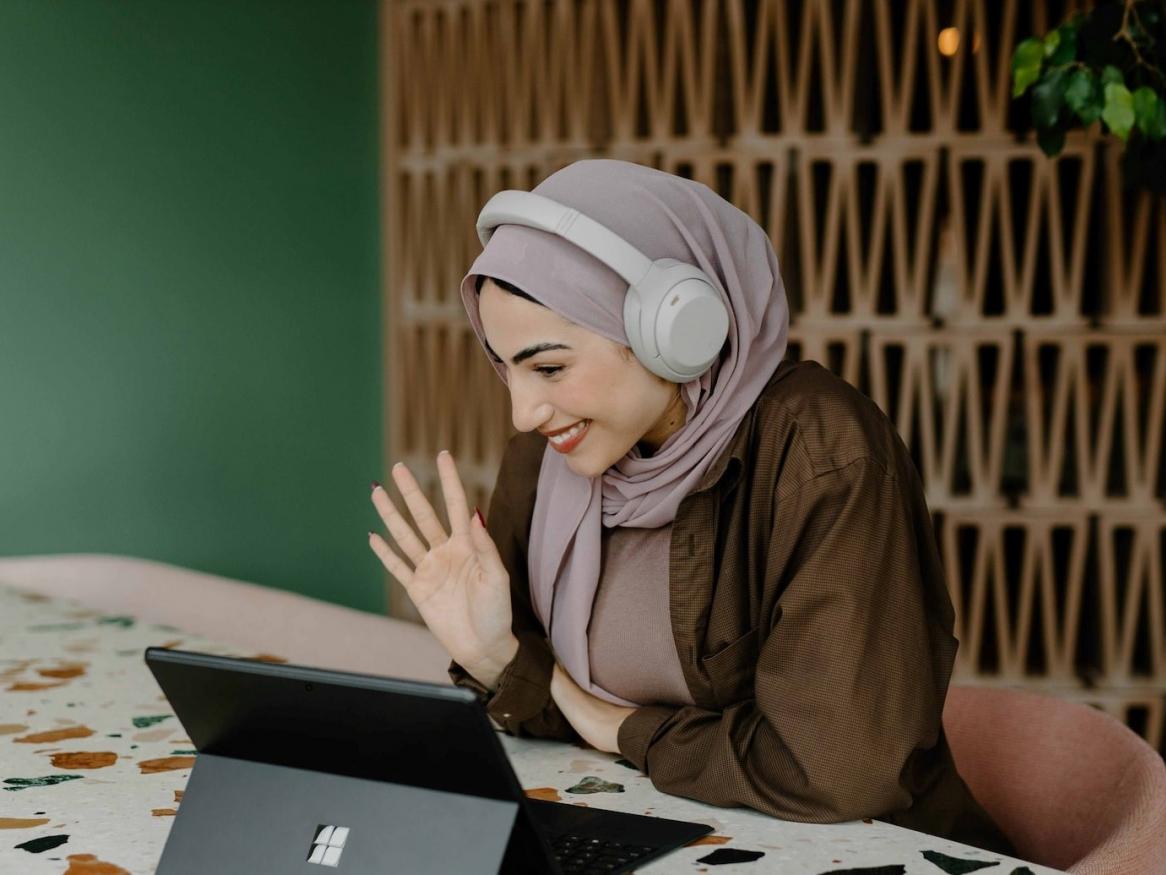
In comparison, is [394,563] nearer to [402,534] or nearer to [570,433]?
[402,534]

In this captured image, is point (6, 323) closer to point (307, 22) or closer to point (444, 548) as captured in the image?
point (307, 22)

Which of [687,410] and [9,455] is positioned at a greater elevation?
[687,410]

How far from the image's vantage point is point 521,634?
4.70 feet

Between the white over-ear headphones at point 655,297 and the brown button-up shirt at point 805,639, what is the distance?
11 cm

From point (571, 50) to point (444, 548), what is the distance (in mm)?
2247

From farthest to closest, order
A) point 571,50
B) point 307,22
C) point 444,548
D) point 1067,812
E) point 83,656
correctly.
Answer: point 307,22
point 571,50
point 83,656
point 1067,812
point 444,548

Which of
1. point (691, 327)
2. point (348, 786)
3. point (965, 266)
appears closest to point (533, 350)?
point (691, 327)

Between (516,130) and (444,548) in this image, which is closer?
(444,548)

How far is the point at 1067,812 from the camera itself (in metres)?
1.46

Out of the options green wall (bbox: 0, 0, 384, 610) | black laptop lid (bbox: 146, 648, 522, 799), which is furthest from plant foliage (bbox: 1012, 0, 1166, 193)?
green wall (bbox: 0, 0, 384, 610)

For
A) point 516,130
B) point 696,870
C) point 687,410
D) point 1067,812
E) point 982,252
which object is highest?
point 516,130

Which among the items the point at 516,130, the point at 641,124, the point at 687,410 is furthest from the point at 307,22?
the point at 687,410

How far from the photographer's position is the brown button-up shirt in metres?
1.15

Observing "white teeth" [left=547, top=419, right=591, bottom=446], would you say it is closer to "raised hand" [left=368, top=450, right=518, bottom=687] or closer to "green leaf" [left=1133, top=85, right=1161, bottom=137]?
"raised hand" [left=368, top=450, right=518, bottom=687]
